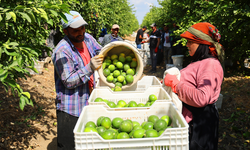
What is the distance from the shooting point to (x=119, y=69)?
286cm

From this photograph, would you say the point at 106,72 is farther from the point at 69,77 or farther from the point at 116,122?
the point at 116,122

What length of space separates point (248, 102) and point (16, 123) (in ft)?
19.7

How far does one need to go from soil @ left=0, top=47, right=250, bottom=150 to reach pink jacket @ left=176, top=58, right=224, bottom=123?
238 cm

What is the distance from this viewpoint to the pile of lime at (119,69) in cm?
262

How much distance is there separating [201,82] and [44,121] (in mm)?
4414

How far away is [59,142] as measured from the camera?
2506 mm

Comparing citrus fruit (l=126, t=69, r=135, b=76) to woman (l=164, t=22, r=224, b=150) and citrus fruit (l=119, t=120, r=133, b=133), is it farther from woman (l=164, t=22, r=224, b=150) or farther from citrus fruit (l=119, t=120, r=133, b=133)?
citrus fruit (l=119, t=120, r=133, b=133)

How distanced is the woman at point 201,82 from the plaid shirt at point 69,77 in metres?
1.06

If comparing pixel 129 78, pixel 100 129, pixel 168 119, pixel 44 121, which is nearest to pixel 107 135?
pixel 100 129

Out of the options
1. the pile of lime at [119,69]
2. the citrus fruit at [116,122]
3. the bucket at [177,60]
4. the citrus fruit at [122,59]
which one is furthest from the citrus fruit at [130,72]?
the bucket at [177,60]

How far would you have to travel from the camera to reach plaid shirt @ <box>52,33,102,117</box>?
2279mm

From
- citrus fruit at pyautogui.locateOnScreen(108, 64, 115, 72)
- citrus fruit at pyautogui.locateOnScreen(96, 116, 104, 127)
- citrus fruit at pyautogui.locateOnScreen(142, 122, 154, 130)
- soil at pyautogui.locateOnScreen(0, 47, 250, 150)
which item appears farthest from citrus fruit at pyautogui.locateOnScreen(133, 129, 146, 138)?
soil at pyautogui.locateOnScreen(0, 47, 250, 150)

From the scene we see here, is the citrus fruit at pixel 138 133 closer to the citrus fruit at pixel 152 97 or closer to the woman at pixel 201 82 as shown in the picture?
the woman at pixel 201 82

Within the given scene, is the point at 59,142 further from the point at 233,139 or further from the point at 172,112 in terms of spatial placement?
the point at 233,139
